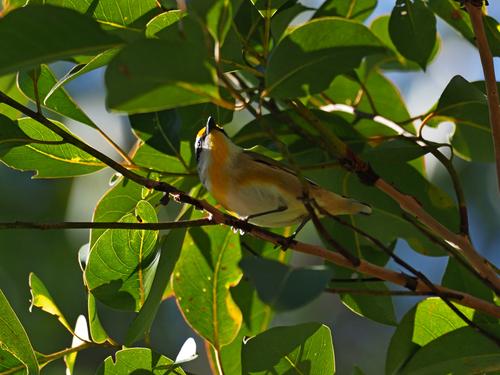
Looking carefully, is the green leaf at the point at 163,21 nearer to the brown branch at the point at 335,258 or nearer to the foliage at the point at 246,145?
the foliage at the point at 246,145

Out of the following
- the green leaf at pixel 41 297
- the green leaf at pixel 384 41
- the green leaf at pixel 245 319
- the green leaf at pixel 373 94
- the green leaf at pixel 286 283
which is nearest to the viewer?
the green leaf at pixel 286 283

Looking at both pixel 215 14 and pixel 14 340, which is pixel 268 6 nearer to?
pixel 215 14

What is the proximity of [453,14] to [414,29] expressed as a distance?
113 millimetres

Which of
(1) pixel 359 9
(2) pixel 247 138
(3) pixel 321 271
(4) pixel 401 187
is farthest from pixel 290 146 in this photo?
(3) pixel 321 271

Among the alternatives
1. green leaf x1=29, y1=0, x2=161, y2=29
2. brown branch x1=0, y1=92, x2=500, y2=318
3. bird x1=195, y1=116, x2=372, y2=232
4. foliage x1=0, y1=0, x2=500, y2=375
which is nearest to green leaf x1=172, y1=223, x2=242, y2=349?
foliage x1=0, y1=0, x2=500, y2=375

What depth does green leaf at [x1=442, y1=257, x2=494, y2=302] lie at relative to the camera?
2006mm

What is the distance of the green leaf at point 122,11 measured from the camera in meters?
1.95

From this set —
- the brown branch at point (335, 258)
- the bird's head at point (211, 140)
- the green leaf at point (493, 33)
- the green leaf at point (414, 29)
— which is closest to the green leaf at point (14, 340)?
the brown branch at point (335, 258)

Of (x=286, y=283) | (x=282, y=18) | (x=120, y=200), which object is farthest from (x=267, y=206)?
(x=286, y=283)

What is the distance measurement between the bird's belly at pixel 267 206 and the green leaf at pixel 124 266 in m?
0.40

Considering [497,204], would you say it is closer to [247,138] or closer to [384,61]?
[384,61]

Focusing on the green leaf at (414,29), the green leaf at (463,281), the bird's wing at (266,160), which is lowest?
the green leaf at (463,281)

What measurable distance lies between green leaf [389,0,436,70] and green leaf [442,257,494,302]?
59cm

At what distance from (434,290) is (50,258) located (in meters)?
4.65
